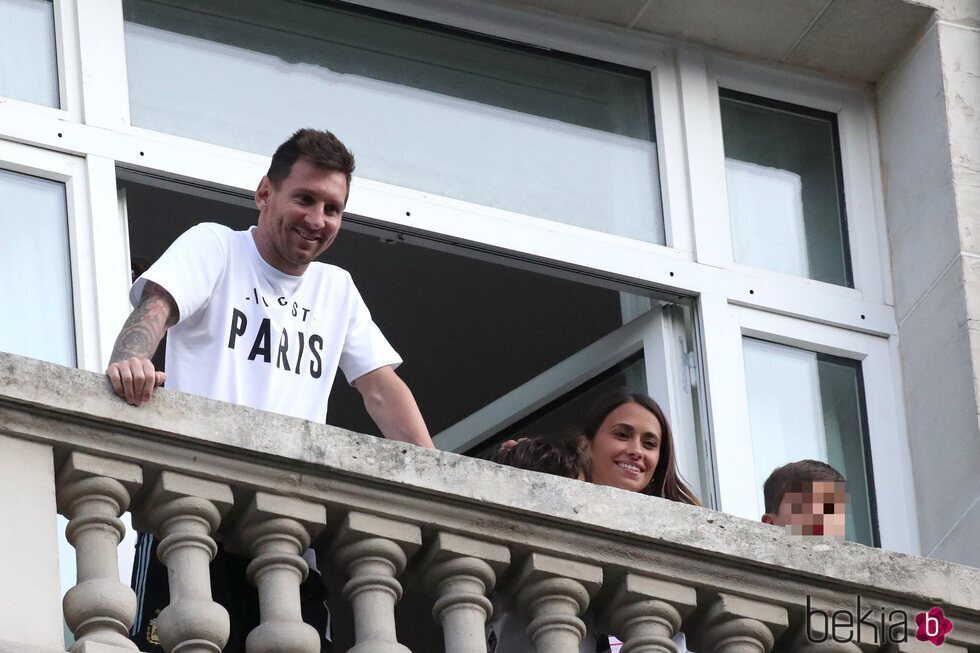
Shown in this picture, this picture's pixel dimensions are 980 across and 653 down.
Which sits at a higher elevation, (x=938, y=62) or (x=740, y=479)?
(x=938, y=62)

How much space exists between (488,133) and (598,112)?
49 cm

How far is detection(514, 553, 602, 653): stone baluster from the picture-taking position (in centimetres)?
556

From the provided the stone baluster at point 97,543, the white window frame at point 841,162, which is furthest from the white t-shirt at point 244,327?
the white window frame at point 841,162

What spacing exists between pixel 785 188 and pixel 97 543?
4.40m

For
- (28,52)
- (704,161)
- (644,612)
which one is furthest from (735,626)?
(704,161)

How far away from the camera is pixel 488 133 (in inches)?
332

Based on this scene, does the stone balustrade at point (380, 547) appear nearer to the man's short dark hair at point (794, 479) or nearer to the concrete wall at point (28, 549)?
the concrete wall at point (28, 549)

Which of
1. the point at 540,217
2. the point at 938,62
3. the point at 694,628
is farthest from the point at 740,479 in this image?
the point at 694,628

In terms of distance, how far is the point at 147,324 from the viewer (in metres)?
5.71

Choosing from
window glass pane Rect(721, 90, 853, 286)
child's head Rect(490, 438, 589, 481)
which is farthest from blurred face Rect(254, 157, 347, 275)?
window glass pane Rect(721, 90, 853, 286)

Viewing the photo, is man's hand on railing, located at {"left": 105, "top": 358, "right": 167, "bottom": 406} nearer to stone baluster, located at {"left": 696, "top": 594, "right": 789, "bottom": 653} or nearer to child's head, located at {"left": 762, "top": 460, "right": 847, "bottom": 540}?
stone baluster, located at {"left": 696, "top": 594, "right": 789, "bottom": 653}

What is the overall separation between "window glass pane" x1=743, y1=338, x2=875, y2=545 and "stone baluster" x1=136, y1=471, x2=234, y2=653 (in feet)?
11.1

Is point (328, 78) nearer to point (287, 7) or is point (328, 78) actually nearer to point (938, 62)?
point (287, 7)

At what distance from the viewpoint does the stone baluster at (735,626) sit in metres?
5.80
